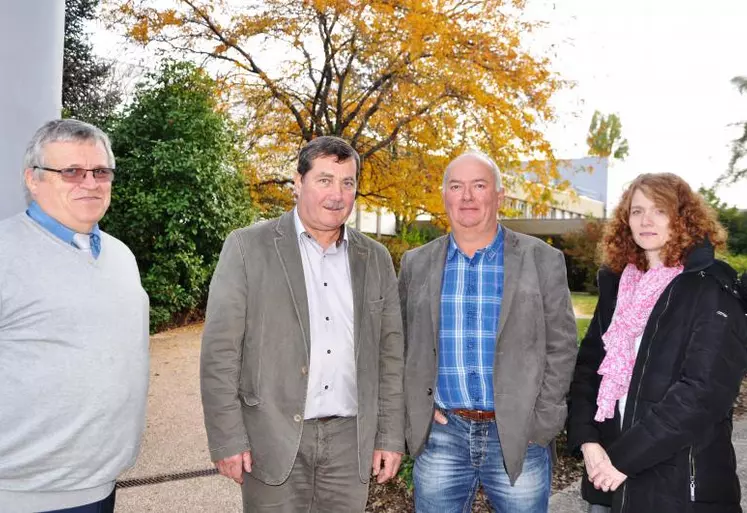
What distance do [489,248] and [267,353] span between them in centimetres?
123

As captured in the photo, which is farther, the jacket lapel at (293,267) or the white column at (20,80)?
the white column at (20,80)

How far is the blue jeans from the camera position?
10.3 ft

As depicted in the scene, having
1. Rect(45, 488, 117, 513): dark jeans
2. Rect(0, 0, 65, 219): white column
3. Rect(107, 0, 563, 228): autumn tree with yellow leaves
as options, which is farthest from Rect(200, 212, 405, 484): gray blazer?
Rect(107, 0, 563, 228): autumn tree with yellow leaves

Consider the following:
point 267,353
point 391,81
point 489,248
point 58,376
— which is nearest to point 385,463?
point 267,353

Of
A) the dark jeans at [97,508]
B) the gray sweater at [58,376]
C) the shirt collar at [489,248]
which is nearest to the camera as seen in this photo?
Result: the gray sweater at [58,376]

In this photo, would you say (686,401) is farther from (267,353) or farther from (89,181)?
(89,181)

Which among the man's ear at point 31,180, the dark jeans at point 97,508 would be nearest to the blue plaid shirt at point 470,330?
the dark jeans at point 97,508

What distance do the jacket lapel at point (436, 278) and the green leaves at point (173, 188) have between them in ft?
33.2

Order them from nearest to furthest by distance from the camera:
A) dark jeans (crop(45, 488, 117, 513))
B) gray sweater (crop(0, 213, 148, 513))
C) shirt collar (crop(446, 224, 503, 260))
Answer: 1. gray sweater (crop(0, 213, 148, 513))
2. dark jeans (crop(45, 488, 117, 513))
3. shirt collar (crop(446, 224, 503, 260))

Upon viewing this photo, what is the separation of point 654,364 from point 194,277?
37.3 feet

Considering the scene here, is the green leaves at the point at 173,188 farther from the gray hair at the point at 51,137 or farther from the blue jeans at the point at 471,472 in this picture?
the gray hair at the point at 51,137

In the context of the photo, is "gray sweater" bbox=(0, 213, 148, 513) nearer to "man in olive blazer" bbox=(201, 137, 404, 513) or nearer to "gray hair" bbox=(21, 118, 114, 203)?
"gray hair" bbox=(21, 118, 114, 203)

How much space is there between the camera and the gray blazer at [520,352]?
121 inches

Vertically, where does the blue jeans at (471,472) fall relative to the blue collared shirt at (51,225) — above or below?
below
